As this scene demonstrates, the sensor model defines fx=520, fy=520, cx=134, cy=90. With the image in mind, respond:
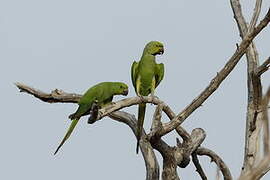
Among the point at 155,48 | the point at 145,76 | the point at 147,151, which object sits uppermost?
the point at 155,48

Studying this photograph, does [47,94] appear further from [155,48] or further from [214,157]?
[214,157]

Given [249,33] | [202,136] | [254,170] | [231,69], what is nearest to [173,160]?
[202,136]

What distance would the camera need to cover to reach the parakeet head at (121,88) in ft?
14.6

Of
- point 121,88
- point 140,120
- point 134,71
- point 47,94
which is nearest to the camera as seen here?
point 47,94

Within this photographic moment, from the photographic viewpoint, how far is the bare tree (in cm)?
381

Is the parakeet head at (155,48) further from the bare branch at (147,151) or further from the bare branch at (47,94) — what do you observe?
the bare branch at (47,94)

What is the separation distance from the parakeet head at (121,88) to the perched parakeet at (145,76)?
125 mm

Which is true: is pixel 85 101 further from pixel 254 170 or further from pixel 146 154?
pixel 254 170

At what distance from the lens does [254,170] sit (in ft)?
1.86

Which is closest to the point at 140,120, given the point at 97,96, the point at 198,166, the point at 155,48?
the point at 97,96

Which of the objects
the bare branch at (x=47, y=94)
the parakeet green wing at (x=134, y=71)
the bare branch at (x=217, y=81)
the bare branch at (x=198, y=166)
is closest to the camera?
the bare branch at (x=217, y=81)

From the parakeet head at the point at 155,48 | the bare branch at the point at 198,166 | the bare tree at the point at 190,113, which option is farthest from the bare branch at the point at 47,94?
the bare branch at the point at 198,166

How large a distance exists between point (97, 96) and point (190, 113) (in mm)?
780

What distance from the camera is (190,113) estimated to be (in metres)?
4.03
